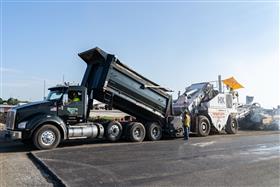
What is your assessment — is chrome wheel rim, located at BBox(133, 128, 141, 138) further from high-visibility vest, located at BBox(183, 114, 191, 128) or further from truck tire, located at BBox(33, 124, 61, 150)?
truck tire, located at BBox(33, 124, 61, 150)

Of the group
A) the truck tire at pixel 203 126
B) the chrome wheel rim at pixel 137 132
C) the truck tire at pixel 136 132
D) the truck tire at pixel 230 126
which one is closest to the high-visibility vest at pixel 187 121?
the truck tire at pixel 203 126

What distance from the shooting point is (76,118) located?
13.5 metres

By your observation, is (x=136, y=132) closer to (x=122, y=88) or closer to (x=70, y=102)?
(x=122, y=88)

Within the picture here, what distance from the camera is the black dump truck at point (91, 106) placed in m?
12.0

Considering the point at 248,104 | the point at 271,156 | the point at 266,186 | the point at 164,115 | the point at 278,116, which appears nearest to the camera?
the point at 266,186

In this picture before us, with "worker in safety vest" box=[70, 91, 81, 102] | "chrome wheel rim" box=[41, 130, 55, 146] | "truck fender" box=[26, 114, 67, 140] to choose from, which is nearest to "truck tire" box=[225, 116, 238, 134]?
"worker in safety vest" box=[70, 91, 81, 102]

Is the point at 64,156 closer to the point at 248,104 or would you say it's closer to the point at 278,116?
the point at 248,104

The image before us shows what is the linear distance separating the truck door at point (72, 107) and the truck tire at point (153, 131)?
133 inches

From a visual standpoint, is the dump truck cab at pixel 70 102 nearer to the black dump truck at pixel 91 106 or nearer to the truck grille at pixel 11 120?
the black dump truck at pixel 91 106

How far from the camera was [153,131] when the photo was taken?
1557 cm

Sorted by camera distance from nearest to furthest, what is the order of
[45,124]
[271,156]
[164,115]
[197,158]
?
[197,158]
[271,156]
[45,124]
[164,115]

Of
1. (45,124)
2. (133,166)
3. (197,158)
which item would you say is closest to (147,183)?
(133,166)

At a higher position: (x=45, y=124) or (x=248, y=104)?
(x=248, y=104)

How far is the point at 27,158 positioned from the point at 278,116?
21378 millimetres
